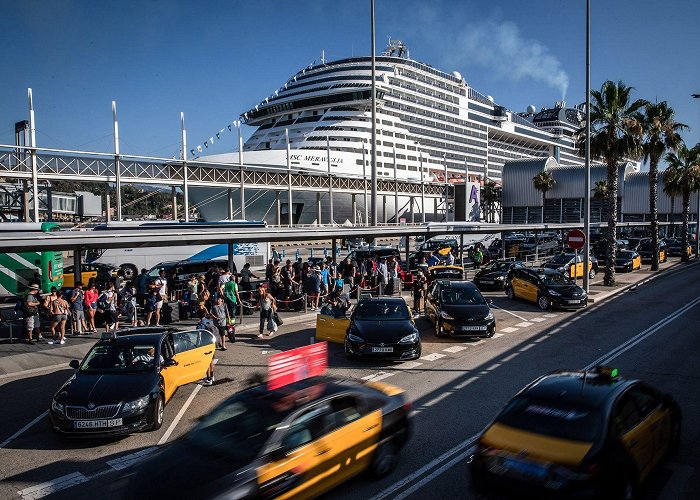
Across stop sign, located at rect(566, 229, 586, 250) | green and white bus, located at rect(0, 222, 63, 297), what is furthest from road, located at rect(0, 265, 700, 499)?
green and white bus, located at rect(0, 222, 63, 297)

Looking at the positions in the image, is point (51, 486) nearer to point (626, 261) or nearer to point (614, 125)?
point (614, 125)

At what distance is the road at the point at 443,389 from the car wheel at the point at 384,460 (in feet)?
0.38

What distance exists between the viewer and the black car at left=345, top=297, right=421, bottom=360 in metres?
11.7

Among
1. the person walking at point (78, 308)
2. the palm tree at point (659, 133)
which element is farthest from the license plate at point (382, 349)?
the palm tree at point (659, 133)

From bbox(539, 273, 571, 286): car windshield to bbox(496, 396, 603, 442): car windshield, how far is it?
1511 centimetres

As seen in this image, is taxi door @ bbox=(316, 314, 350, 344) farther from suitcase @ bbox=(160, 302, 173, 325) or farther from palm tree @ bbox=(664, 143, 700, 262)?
palm tree @ bbox=(664, 143, 700, 262)

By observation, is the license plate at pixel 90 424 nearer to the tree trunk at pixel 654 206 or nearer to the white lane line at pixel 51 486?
the white lane line at pixel 51 486

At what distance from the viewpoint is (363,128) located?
65.6 meters

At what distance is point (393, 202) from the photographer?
69.7 metres

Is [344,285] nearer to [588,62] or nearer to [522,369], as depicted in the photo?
[522,369]

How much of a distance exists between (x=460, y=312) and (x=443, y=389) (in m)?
4.95

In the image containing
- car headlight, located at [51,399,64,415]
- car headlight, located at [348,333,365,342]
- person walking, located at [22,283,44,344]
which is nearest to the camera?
car headlight, located at [51,399,64,415]

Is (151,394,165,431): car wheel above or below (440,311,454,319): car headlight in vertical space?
below

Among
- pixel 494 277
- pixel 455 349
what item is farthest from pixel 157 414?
pixel 494 277
